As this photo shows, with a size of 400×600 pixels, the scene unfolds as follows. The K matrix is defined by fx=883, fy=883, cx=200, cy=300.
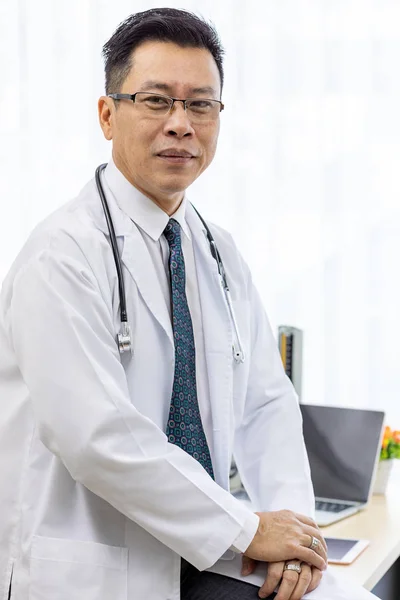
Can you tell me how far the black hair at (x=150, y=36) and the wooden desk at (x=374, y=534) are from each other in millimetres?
1069

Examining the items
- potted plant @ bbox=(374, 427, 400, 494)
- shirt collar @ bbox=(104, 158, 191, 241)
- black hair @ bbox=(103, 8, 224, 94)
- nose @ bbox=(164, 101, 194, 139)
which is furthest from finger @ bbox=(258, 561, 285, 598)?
potted plant @ bbox=(374, 427, 400, 494)

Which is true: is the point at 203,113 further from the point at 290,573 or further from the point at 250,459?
the point at 290,573

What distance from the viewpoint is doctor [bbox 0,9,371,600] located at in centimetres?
141

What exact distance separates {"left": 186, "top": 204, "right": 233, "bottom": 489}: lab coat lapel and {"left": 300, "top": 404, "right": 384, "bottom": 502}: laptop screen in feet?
2.40

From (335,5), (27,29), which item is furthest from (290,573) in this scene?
(335,5)

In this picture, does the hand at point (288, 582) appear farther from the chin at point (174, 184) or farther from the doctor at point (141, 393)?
the chin at point (174, 184)

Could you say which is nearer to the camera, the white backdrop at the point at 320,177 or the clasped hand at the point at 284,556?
the clasped hand at the point at 284,556

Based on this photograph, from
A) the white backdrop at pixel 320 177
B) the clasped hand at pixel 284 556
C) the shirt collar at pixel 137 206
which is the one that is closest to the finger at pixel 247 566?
the clasped hand at pixel 284 556

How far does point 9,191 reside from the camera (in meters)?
2.58

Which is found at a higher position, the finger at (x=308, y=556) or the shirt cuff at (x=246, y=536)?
the shirt cuff at (x=246, y=536)

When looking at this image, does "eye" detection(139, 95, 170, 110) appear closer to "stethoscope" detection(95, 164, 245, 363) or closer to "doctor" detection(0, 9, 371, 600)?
"doctor" detection(0, 9, 371, 600)

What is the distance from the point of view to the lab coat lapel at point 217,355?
164cm

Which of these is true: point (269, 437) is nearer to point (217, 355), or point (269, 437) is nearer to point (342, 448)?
point (217, 355)

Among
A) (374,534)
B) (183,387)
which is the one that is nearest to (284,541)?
(183,387)
